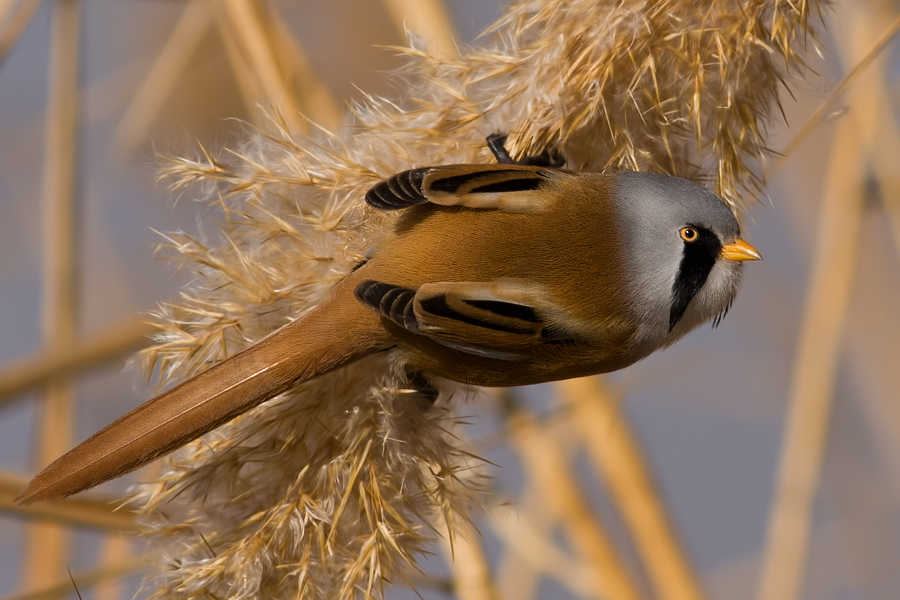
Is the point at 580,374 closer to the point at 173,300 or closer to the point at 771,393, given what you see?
the point at 173,300

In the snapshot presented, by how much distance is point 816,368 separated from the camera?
5.50 feet

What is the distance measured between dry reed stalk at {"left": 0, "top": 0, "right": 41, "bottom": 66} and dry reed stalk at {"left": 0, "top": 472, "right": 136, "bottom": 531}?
75cm

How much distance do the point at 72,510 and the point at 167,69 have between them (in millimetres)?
1066

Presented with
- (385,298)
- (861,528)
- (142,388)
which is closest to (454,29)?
(385,298)

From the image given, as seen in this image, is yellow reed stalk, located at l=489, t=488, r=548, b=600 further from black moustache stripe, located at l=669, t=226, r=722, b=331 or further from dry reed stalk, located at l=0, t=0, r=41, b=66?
dry reed stalk, located at l=0, t=0, r=41, b=66

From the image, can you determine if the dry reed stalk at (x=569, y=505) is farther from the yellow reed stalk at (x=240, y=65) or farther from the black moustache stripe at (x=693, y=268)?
the yellow reed stalk at (x=240, y=65)

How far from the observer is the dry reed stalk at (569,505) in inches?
60.7

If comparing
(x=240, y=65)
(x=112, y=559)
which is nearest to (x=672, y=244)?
(x=240, y=65)

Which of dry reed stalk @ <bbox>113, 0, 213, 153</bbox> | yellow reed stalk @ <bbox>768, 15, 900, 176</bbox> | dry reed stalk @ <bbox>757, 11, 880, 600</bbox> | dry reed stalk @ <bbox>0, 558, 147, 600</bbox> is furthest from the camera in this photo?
dry reed stalk @ <bbox>113, 0, 213, 153</bbox>

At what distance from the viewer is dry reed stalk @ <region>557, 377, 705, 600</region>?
61.9 inches

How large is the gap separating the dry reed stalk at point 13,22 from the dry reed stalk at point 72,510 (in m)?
0.75

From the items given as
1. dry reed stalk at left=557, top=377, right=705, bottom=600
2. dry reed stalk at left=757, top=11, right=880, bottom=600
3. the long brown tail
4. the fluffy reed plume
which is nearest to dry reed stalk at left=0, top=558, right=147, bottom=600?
the fluffy reed plume

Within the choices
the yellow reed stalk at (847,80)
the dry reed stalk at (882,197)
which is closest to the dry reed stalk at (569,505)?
the yellow reed stalk at (847,80)

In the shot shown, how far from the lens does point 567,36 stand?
1.29 m
